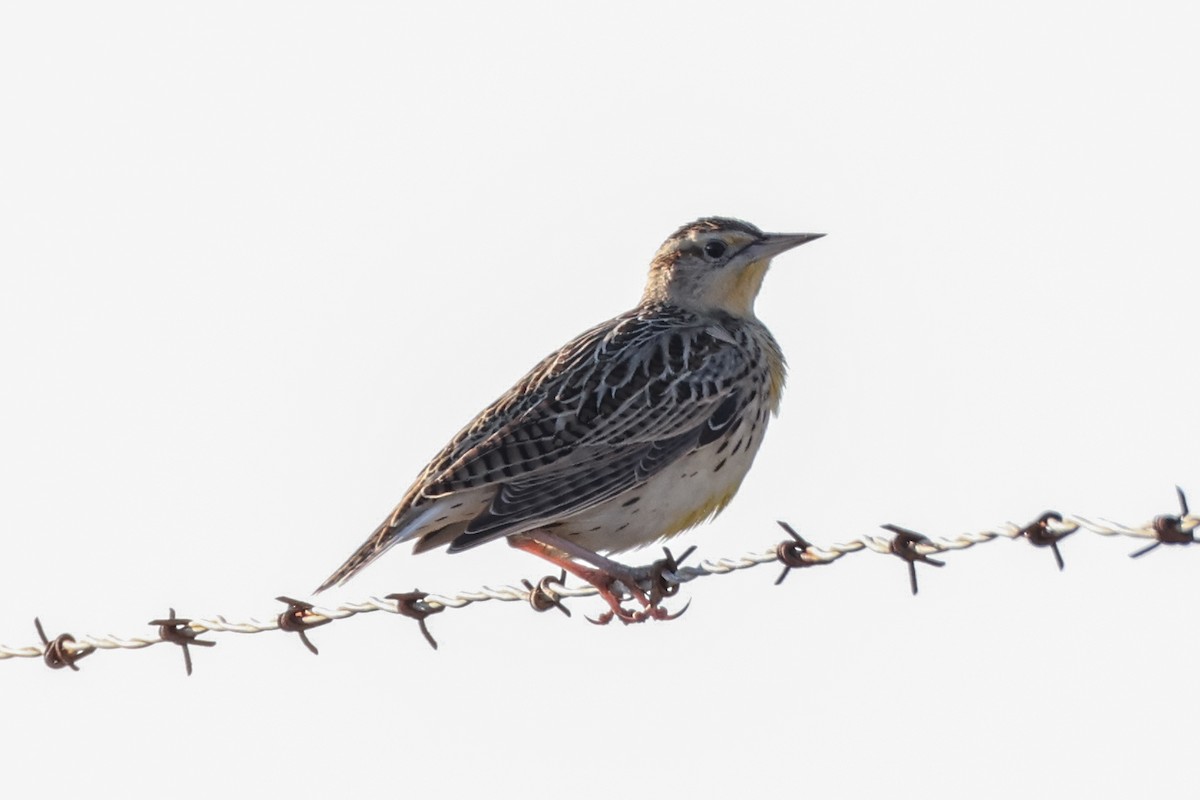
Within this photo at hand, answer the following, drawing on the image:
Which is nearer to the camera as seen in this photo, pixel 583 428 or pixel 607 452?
pixel 607 452

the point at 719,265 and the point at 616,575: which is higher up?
the point at 719,265

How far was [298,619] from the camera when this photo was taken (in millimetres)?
7902

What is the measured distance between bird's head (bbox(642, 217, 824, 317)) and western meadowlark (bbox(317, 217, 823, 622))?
0.21 metres

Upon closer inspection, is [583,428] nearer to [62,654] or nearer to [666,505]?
[666,505]

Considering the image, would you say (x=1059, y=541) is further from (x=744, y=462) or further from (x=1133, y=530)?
(x=744, y=462)

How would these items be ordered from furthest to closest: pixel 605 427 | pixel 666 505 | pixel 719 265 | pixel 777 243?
pixel 719 265, pixel 777 243, pixel 605 427, pixel 666 505

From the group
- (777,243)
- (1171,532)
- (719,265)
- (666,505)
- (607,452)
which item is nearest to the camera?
(1171,532)

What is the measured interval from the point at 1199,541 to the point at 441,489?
434 centimetres

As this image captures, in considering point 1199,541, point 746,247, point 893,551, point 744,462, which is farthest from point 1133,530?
point 746,247

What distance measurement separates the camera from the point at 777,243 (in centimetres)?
1077

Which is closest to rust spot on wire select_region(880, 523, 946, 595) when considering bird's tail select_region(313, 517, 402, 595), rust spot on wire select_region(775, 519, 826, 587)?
rust spot on wire select_region(775, 519, 826, 587)

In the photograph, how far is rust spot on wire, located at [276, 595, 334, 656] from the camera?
787 cm

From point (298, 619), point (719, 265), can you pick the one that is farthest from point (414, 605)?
point (719, 265)

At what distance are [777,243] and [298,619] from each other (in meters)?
3.86
